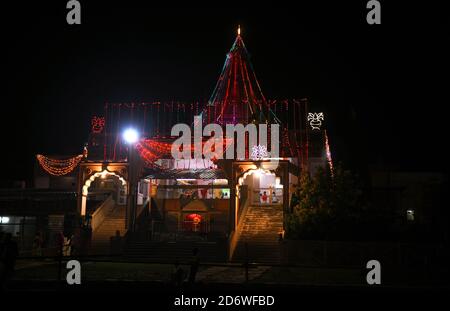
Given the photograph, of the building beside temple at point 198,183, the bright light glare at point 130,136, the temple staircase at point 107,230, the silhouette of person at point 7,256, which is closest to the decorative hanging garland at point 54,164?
the building beside temple at point 198,183

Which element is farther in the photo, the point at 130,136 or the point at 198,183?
the point at 198,183

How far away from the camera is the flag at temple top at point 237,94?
3547 cm

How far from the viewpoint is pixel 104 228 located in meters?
34.3

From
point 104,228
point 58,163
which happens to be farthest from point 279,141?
point 58,163

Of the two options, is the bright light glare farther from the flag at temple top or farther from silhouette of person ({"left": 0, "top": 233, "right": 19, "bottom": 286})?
silhouette of person ({"left": 0, "top": 233, "right": 19, "bottom": 286})

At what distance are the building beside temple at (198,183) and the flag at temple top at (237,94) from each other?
0.22 ft

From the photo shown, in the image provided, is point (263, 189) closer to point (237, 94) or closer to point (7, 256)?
point (237, 94)

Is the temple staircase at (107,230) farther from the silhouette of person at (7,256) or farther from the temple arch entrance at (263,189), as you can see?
the silhouette of person at (7,256)

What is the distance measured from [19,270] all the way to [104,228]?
11894 mm

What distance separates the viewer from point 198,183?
41.1m

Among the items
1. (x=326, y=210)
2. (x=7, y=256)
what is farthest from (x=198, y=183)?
(x=7, y=256)

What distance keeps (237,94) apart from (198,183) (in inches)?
333
